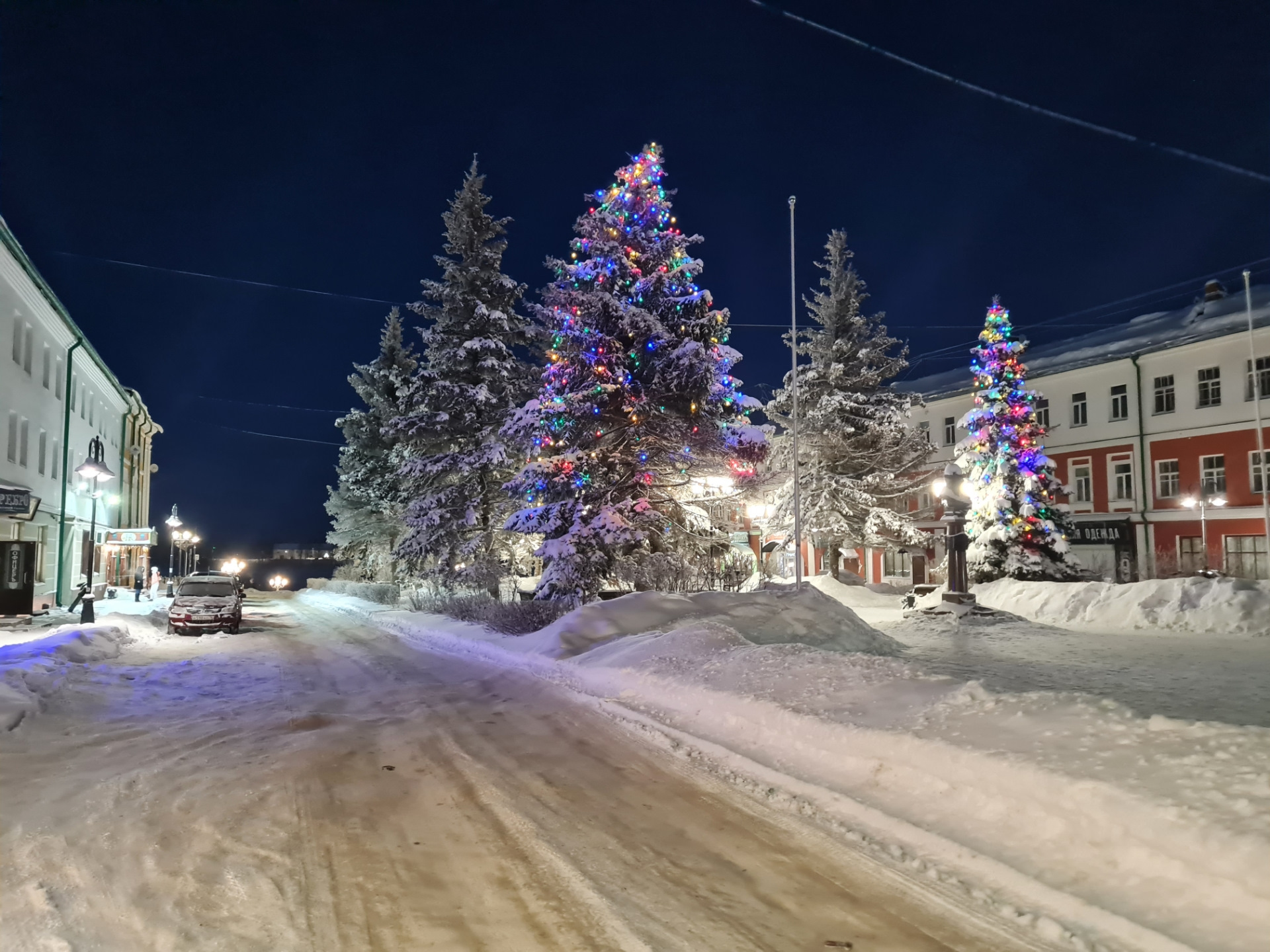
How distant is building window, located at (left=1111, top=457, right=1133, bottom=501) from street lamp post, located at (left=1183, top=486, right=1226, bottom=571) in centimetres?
309

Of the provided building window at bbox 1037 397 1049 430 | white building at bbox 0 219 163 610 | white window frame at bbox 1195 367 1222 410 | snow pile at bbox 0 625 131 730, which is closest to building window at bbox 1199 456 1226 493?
white window frame at bbox 1195 367 1222 410

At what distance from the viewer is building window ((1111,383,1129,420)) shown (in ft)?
128

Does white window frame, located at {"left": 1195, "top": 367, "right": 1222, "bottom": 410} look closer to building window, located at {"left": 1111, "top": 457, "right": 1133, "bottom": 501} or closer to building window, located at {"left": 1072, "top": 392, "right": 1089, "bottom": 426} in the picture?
building window, located at {"left": 1111, "top": 457, "right": 1133, "bottom": 501}

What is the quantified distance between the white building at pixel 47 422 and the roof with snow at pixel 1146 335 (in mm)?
42236

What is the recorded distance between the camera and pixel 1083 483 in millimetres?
40938

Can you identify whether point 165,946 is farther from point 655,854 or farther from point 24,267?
point 24,267

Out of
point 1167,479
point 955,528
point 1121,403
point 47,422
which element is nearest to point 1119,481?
point 1167,479

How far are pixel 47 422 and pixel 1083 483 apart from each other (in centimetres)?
4589

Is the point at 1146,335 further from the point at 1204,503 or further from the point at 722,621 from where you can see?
the point at 722,621

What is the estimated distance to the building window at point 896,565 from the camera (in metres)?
47.2

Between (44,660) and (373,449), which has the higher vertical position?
(373,449)

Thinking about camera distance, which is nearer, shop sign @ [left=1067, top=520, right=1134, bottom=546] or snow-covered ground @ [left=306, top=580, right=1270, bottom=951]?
snow-covered ground @ [left=306, top=580, right=1270, bottom=951]

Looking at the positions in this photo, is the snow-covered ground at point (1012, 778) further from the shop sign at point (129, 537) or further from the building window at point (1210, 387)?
the building window at point (1210, 387)

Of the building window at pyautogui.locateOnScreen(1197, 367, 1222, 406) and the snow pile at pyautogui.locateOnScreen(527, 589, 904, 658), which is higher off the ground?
the building window at pyautogui.locateOnScreen(1197, 367, 1222, 406)
